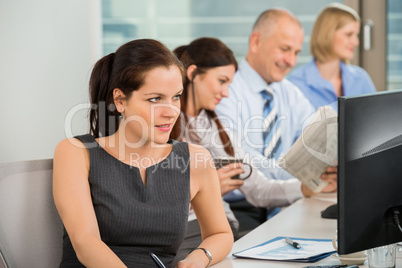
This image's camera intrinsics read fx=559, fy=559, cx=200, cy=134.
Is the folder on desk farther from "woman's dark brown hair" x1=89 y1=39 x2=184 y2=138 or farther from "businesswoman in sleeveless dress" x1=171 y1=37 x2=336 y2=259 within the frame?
"businesswoman in sleeveless dress" x1=171 y1=37 x2=336 y2=259

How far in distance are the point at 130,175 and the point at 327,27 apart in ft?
7.78

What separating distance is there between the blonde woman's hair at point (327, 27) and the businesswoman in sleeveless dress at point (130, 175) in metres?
2.15

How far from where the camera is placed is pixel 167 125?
1423 mm

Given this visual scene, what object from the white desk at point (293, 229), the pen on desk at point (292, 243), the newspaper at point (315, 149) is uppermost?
the newspaper at point (315, 149)

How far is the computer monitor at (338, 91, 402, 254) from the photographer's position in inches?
38.1

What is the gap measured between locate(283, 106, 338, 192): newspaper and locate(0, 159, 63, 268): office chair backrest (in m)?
0.85

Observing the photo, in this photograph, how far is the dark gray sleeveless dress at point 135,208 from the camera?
1395 mm

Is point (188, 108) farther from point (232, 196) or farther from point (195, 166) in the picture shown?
point (195, 166)

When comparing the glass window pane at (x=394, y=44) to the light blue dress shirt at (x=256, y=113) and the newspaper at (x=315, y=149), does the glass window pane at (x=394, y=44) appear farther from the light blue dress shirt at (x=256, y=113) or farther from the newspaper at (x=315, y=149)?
the newspaper at (x=315, y=149)

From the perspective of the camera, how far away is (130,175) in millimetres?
1439

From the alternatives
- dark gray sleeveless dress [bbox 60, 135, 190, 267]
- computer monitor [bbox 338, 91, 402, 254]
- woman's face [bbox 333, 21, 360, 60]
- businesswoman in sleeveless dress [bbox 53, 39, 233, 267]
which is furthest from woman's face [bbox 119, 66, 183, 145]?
woman's face [bbox 333, 21, 360, 60]

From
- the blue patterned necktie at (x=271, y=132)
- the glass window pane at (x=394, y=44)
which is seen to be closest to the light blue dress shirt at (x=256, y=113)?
the blue patterned necktie at (x=271, y=132)

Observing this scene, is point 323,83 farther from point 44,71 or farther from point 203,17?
point 44,71

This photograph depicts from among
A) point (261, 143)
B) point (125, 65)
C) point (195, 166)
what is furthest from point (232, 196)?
point (125, 65)
